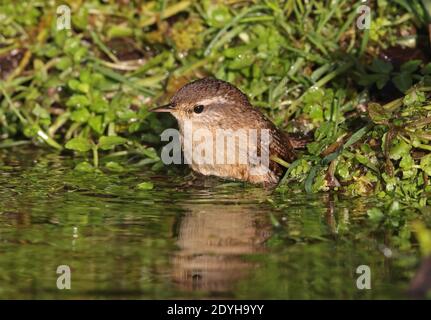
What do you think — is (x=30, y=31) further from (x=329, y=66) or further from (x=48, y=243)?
(x=48, y=243)

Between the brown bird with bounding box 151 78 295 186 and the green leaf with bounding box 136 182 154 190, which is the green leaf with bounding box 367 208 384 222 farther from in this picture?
the green leaf with bounding box 136 182 154 190

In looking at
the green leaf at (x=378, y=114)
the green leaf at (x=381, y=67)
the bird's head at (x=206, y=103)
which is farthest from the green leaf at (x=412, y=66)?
the bird's head at (x=206, y=103)

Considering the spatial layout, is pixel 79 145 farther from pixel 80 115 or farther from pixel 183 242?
pixel 183 242

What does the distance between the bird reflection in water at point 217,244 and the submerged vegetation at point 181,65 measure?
127 centimetres

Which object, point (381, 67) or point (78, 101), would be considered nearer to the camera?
point (381, 67)

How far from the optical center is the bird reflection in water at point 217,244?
5.74m

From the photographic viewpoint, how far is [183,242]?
6473 millimetres

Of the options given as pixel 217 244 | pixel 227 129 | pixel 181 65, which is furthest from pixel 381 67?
pixel 217 244

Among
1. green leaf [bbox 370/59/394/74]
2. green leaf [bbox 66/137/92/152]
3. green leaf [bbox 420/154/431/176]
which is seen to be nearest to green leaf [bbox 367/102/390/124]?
green leaf [bbox 420/154/431/176]

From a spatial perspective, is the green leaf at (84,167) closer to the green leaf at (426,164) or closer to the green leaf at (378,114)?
the green leaf at (378,114)

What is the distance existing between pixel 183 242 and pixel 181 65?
3774mm

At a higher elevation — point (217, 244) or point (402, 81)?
point (402, 81)

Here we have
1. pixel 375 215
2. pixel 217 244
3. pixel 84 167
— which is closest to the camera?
pixel 217 244

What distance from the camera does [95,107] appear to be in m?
9.62
